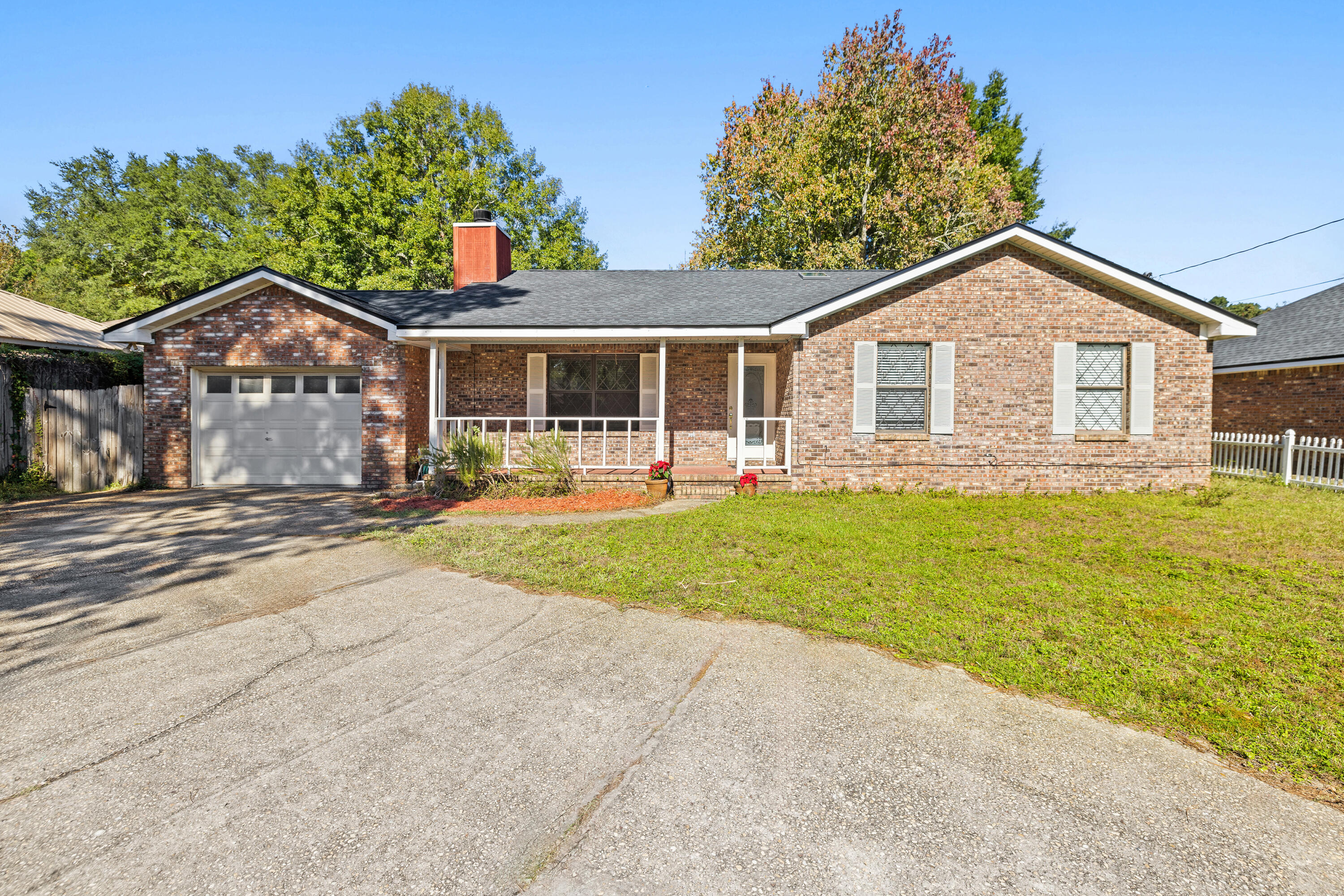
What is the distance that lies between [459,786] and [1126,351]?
43.4 ft

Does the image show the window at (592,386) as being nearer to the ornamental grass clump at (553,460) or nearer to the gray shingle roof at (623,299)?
the gray shingle roof at (623,299)

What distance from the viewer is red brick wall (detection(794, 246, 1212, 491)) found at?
1184cm

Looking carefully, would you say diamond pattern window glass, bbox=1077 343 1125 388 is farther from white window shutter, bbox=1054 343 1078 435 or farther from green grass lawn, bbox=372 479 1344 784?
green grass lawn, bbox=372 479 1344 784

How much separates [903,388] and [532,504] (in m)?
7.00

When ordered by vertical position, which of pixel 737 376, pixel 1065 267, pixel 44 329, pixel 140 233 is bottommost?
pixel 737 376

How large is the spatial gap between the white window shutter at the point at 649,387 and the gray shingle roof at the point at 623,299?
1.32m

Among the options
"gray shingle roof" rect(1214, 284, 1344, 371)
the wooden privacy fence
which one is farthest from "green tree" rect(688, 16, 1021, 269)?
the wooden privacy fence

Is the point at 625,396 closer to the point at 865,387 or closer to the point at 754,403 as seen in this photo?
the point at 754,403

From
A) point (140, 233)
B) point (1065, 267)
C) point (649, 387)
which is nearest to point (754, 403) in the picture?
point (649, 387)

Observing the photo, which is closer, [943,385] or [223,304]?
[943,385]

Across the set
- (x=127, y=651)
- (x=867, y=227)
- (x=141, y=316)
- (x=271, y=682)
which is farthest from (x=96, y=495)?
(x=867, y=227)

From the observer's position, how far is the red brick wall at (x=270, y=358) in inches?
507

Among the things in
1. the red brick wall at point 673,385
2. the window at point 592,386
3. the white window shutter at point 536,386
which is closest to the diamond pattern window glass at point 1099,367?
the red brick wall at point 673,385

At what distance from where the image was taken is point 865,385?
473 inches
